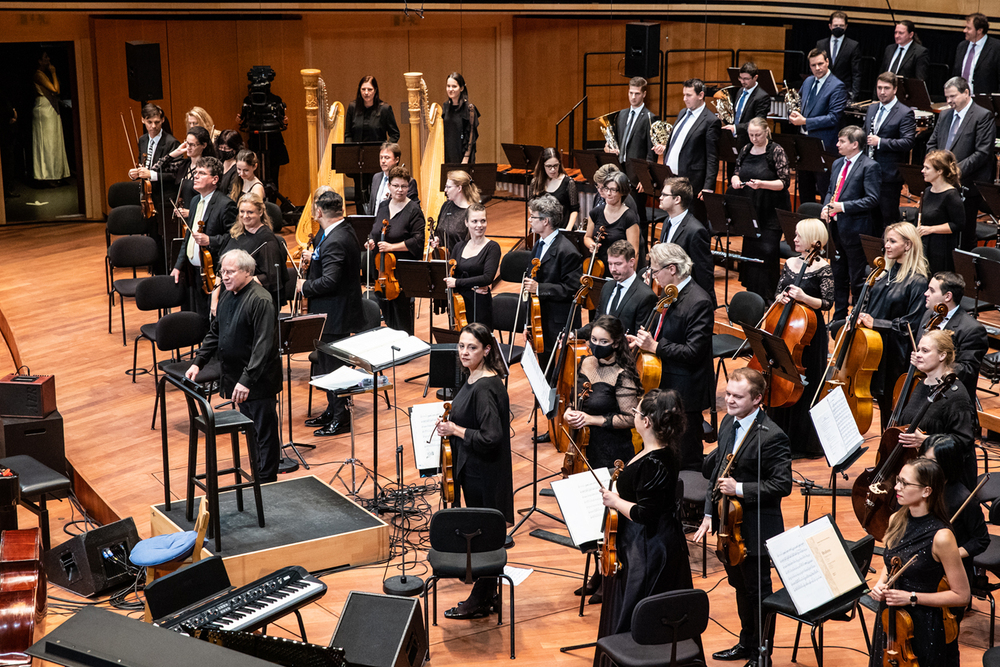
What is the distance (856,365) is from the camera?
609cm

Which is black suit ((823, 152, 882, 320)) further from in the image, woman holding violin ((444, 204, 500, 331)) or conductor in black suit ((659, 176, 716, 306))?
woman holding violin ((444, 204, 500, 331))

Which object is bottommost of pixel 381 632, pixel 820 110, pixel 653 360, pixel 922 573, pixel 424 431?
pixel 381 632

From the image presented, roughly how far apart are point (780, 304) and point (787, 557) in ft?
8.24

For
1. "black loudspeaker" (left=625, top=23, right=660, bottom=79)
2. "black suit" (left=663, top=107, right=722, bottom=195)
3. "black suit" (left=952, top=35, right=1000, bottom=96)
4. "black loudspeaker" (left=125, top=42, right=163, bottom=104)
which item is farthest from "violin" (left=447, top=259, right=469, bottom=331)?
"black suit" (left=952, top=35, right=1000, bottom=96)

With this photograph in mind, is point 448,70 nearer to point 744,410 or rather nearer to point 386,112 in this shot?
point 386,112

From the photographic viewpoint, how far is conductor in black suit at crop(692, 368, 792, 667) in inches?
183

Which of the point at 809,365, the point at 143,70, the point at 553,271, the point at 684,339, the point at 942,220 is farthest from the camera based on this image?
the point at 143,70

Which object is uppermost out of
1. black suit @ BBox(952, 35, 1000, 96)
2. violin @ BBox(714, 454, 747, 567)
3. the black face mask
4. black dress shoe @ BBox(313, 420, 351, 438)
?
black suit @ BBox(952, 35, 1000, 96)

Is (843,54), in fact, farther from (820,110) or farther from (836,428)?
(836,428)

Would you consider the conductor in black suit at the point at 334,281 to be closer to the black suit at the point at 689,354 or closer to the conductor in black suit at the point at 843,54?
the black suit at the point at 689,354

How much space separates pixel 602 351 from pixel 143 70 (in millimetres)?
7347

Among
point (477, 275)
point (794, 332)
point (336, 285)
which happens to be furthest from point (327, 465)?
point (794, 332)

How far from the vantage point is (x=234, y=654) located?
2971mm

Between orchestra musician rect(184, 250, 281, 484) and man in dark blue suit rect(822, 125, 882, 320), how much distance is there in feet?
13.2
